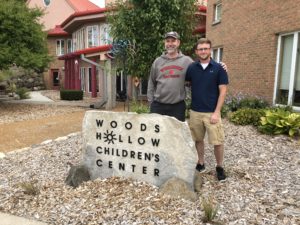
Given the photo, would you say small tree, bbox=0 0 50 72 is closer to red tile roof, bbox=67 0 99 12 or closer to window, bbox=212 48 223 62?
window, bbox=212 48 223 62

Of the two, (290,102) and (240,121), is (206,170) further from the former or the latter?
(290,102)

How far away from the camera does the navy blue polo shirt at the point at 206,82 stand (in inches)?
149

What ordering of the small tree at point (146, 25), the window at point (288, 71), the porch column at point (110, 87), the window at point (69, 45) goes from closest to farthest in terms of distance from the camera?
the window at point (288, 71) < the small tree at point (146, 25) < the porch column at point (110, 87) < the window at point (69, 45)

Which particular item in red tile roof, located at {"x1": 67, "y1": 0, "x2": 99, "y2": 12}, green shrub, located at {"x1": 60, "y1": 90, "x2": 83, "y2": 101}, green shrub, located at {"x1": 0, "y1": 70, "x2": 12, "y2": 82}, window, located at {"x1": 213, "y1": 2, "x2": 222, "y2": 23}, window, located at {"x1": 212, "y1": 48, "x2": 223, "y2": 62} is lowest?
green shrub, located at {"x1": 60, "y1": 90, "x2": 83, "y2": 101}

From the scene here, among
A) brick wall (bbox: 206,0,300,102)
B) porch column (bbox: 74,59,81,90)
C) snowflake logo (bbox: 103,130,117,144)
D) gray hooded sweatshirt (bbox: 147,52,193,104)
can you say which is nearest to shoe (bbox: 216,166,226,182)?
gray hooded sweatshirt (bbox: 147,52,193,104)

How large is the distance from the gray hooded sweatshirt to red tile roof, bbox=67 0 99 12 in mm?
23811

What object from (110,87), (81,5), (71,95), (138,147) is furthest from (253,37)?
(81,5)

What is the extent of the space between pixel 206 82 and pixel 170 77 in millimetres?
465

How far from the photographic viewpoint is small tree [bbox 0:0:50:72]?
12.2 metres

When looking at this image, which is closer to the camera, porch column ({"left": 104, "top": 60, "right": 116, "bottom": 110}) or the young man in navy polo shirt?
the young man in navy polo shirt

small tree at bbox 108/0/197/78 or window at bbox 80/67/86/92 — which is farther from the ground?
small tree at bbox 108/0/197/78

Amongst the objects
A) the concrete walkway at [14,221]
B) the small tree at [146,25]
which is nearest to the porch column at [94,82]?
the small tree at [146,25]

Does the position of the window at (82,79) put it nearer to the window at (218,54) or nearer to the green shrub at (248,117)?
the window at (218,54)

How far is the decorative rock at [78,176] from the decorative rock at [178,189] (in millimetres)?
1064
